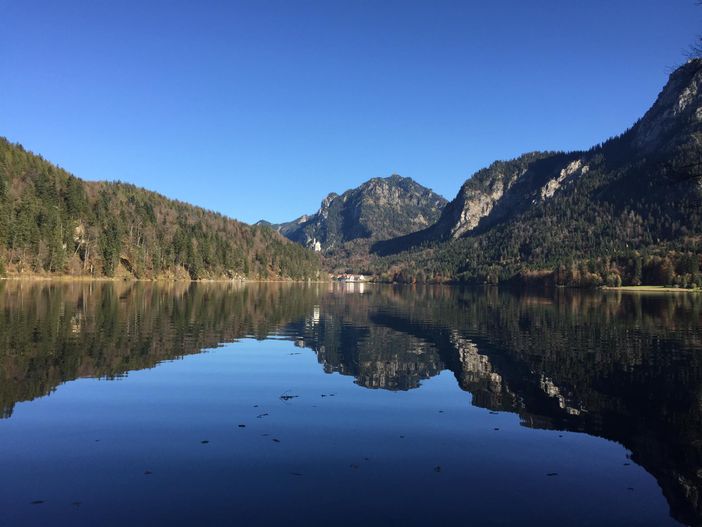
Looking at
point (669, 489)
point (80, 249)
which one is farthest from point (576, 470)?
point (80, 249)

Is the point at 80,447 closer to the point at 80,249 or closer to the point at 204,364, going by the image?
the point at 204,364

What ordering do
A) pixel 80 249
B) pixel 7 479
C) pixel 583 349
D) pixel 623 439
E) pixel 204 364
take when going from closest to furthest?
1. pixel 7 479
2. pixel 623 439
3. pixel 204 364
4. pixel 583 349
5. pixel 80 249

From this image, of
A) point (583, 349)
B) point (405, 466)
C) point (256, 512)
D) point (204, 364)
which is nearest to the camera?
point (256, 512)

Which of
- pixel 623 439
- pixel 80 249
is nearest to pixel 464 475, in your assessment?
pixel 623 439

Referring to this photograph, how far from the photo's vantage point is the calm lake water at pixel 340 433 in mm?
12656

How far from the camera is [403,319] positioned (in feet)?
231

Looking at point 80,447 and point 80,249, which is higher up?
point 80,249

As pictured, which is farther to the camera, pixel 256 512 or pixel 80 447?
pixel 80 447

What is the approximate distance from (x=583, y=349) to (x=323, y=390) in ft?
83.9

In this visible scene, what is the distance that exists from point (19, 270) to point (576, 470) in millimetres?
163045

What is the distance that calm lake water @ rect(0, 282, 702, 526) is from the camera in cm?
1266

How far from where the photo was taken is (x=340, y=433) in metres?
18.9

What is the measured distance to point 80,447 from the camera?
53.7ft

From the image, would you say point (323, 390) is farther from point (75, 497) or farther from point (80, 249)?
point (80, 249)
